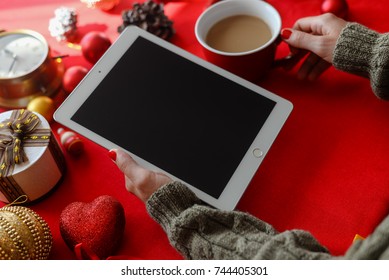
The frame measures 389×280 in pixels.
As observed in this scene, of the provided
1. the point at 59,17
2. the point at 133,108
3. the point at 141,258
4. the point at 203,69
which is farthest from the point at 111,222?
the point at 59,17

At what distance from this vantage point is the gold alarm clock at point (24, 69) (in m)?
0.80

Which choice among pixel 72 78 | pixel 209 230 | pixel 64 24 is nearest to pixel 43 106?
pixel 72 78

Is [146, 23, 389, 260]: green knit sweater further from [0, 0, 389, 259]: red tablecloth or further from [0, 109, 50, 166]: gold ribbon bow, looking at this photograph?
[0, 109, 50, 166]: gold ribbon bow

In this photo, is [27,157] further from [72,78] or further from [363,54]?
[363,54]

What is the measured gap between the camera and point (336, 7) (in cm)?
88

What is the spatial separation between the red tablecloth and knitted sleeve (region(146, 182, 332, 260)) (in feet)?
0.18

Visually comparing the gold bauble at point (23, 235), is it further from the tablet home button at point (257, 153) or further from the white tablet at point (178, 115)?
the tablet home button at point (257, 153)

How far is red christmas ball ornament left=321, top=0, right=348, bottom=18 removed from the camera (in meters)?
0.88

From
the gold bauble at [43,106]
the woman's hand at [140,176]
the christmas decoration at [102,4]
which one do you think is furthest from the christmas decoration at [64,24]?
the woman's hand at [140,176]

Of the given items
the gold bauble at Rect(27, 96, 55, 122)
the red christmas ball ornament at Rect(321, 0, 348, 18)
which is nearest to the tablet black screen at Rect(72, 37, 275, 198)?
the gold bauble at Rect(27, 96, 55, 122)

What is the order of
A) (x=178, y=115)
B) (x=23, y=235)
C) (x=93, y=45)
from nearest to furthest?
(x=23, y=235) → (x=178, y=115) → (x=93, y=45)

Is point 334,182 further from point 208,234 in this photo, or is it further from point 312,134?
point 208,234

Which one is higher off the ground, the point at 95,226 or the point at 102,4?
the point at 102,4

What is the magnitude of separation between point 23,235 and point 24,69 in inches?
12.2
